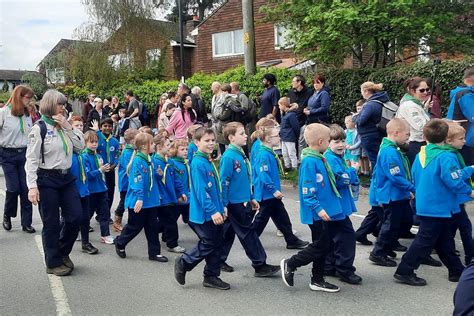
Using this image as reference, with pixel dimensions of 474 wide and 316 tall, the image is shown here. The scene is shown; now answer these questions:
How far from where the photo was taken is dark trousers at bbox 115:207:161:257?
6434 millimetres

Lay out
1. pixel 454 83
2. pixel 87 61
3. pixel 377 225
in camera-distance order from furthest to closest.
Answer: pixel 87 61
pixel 454 83
pixel 377 225

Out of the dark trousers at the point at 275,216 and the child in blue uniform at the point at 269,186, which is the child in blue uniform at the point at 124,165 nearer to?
the child in blue uniform at the point at 269,186

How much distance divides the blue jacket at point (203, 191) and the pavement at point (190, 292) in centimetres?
76

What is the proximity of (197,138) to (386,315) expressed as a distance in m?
2.49

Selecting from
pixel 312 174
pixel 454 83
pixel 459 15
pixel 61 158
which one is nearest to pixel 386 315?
pixel 312 174

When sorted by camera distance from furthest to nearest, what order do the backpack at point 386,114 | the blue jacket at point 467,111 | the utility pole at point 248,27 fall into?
the utility pole at point 248,27 < the backpack at point 386,114 < the blue jacket at point 467,111

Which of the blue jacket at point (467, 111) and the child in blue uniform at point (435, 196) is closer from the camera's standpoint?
the child in blue uniform at point (435, 196)

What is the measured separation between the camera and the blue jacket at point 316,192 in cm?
512

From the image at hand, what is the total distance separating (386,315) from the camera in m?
4.52

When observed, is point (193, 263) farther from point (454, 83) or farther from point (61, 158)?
point (454, 83)

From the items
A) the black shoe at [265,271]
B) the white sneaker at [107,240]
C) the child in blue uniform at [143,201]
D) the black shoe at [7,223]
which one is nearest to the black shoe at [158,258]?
the child in blue uniform at [143,201]

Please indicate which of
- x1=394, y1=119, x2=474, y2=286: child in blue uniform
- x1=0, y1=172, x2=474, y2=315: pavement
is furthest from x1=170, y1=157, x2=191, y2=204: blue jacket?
x1=394, y1=119, x2=474, y2=286: child in blue uniform

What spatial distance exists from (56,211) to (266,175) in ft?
7.82

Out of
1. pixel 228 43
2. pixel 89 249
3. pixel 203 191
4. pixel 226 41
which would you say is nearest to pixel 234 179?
pixel 203 191
